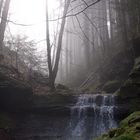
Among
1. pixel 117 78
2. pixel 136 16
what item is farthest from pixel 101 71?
pixel 136 16

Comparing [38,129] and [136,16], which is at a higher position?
[136,16]

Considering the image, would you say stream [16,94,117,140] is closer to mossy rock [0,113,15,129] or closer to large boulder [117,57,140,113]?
mossy rock [0,113,15,129]

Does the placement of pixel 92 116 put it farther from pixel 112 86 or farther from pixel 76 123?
pixel 112 86

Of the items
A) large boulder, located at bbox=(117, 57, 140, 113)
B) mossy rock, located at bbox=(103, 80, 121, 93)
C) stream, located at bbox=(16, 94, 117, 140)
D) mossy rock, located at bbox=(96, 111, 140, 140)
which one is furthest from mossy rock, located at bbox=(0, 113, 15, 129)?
mossy rock, located at bbox=(103, 80, 121, 93)

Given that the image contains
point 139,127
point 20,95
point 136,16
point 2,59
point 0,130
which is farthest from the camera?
point 136,16

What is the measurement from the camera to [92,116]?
13258mm

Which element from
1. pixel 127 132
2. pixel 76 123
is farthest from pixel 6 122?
pixel 127 132

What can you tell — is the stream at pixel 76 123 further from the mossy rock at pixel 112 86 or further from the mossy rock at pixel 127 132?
the mossy rock at pixel 127 132

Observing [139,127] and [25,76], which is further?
[25,76]

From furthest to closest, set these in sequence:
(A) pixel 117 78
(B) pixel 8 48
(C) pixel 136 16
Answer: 1. (C) pixel 136 16
2. (A) pixel 117 78
3. (B) pixel 8 48

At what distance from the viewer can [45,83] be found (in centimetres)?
1722

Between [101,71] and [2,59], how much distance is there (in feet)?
31.2

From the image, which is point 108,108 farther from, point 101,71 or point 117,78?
point 101,71

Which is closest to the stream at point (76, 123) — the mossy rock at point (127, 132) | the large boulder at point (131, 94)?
the large boulder at point (131, 94)
